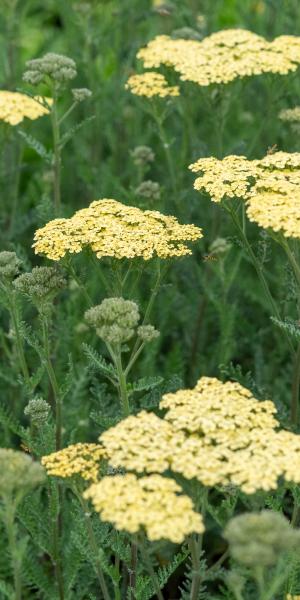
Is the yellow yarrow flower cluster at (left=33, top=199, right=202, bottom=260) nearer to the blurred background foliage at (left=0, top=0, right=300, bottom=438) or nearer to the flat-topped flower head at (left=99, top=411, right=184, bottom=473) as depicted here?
the blurred background foliage at (left=0, top=0, right=300, bottom=438)

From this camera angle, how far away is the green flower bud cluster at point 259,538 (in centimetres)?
216

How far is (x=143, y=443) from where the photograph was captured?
2502 millimetres

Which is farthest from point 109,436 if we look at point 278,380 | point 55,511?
point 278,380

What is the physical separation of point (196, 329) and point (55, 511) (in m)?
1.68

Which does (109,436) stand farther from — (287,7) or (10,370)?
(287,7)

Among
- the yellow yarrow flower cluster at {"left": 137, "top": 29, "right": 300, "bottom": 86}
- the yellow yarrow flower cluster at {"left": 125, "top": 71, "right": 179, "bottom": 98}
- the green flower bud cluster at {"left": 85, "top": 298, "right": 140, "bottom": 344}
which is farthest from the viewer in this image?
the yellow yarrow flower cluster at {"left": 125, "top": 71, "right": 179, "bottom": 98}

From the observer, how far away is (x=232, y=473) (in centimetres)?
250

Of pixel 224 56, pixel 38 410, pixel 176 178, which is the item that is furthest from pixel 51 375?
pixel 176 178

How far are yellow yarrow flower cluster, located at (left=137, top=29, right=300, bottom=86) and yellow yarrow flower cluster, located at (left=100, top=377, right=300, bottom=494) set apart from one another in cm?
174

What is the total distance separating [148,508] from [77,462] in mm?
373

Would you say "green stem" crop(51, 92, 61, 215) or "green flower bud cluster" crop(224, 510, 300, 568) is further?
"green stem" crop(51, 92, 61, 215)

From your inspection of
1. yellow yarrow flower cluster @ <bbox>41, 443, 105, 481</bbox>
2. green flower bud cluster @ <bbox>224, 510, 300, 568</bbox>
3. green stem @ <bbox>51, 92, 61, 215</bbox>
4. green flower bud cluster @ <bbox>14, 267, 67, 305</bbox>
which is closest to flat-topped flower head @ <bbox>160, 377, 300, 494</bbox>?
green flower bud cluster @ <bbox>224, 510, 300, 568</bbox>

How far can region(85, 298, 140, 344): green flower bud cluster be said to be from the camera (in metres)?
2.77

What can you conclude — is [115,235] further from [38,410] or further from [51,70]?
[51,70]
